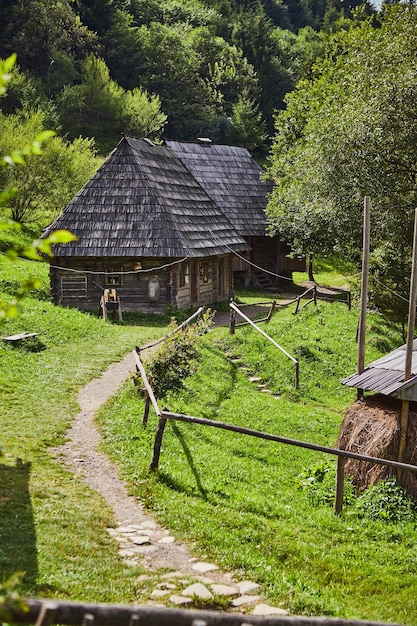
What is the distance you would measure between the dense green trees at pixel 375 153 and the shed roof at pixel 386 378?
940 cm

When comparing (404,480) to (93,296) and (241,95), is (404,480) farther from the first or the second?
(241,95)

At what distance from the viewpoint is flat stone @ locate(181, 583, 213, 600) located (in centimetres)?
639

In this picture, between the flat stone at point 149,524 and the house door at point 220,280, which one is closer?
the flat stone at point 149,524

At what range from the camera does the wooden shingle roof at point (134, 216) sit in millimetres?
23125

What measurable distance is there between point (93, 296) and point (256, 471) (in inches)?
555

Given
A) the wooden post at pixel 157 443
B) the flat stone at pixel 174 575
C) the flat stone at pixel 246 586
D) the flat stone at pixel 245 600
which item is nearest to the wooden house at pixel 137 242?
the wooden post at pixel 157 443

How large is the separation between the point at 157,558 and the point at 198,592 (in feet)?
2.95

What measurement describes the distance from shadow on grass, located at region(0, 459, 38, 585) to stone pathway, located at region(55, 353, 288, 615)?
835 millimetres

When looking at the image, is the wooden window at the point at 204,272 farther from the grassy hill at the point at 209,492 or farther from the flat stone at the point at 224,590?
the flat stone at the point at 224,590

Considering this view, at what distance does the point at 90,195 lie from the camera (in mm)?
24344

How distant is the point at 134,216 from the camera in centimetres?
2389

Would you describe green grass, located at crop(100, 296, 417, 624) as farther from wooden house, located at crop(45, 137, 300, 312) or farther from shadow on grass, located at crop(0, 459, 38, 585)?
wooden house, located at crop(45, 137, 300, 312)

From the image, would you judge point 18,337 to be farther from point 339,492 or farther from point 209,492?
point 339,492

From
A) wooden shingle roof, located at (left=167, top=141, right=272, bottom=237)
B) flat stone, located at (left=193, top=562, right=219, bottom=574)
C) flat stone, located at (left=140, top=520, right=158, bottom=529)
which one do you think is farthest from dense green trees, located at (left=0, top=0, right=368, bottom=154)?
flat stone, located at (left=193, top=562, right=219, bottom=574)
